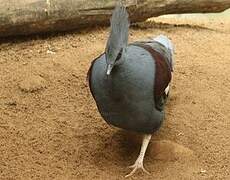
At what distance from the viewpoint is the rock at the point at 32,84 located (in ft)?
13.5

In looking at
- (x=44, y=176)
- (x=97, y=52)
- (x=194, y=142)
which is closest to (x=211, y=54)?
(x=97, y=52)

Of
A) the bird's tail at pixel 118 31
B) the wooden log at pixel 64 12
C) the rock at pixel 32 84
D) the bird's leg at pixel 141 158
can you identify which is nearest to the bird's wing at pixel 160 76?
the bird's leg at pixel 141 158

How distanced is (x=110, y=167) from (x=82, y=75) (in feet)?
3.70

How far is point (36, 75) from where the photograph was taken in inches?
168

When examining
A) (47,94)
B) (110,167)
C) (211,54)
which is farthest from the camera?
(211,54)

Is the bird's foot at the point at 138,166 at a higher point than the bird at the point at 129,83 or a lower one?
lower

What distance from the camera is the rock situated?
411 centimetres

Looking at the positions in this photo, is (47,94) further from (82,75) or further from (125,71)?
(125,71)

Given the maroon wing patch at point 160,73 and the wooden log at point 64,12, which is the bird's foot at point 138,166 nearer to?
the maroon wing patch at point 160,73

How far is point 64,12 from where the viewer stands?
464cm

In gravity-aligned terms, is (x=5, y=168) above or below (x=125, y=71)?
below

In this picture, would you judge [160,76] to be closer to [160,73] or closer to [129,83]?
[160,73]

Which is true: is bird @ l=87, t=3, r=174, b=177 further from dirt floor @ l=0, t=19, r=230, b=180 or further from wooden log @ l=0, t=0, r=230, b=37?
wooden log @ l=0, t=0, r=230, b=37

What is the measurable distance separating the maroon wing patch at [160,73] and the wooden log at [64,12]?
1327mm
